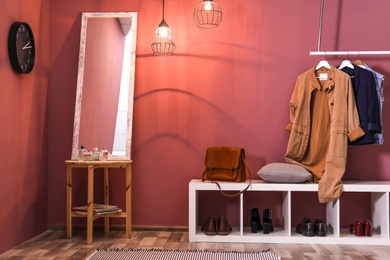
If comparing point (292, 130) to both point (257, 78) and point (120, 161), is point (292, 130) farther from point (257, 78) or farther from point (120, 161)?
point (120, 161)

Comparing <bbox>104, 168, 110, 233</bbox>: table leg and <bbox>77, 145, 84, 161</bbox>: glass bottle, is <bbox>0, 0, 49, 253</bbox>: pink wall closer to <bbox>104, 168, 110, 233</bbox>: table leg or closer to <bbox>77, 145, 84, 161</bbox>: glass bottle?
<bbox>77, 145, 84, 161</bbox>: glass bottle

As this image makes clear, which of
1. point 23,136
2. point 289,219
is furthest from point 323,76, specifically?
point 23,136

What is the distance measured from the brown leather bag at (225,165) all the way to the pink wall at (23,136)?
144 centimetres

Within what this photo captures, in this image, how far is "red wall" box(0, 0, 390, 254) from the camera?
15.7 feet

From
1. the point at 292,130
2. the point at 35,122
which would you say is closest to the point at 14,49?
the point at 35,122

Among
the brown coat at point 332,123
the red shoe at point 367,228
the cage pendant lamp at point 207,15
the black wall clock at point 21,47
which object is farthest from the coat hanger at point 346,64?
the black wall clock at point 21,47

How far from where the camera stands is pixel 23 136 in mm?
4344

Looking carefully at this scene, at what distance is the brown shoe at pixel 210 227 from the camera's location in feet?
14.4

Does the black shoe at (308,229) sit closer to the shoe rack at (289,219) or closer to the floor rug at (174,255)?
the shoe rack at (289,219)

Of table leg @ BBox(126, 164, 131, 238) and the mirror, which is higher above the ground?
the mirror

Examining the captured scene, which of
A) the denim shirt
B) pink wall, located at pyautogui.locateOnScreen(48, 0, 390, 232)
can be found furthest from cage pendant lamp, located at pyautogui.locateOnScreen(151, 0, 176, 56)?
the denim shirt

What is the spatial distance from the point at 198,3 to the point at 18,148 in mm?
2009

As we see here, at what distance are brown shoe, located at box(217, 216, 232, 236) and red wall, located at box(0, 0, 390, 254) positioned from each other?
0.37m

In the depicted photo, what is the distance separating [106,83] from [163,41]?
2.04 ft
